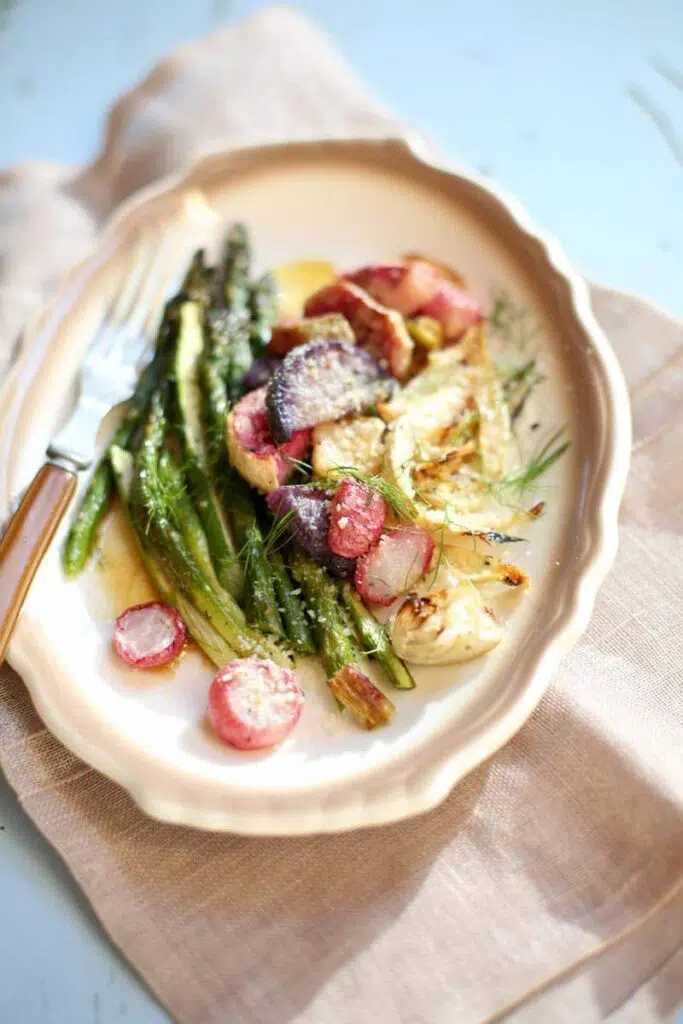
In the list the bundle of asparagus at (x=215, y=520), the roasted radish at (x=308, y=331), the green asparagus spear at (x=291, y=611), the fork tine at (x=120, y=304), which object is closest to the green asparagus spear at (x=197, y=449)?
the bundle of asparagus at (x=215, y=520)

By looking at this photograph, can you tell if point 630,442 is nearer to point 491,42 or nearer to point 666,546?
point 666,546

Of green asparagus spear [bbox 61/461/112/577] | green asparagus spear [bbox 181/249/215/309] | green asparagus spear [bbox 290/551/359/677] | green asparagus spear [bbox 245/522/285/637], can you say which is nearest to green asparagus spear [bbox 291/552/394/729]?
green asparagus spear [bbox 290/551/359/677]

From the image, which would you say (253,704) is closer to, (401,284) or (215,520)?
(215,520)

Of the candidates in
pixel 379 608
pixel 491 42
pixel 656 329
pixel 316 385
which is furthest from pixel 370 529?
pixel 491 42

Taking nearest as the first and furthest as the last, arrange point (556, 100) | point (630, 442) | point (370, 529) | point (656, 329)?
point (370, 529), point (630, 442), point (656, 329), point (556, 100)

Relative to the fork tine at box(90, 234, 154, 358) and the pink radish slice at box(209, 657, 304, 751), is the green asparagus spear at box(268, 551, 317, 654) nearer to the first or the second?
the pink radish slice at box(209, 657, 304, 751)

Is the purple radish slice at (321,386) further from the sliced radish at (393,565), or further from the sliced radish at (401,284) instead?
the sliced radish at (393,565)
